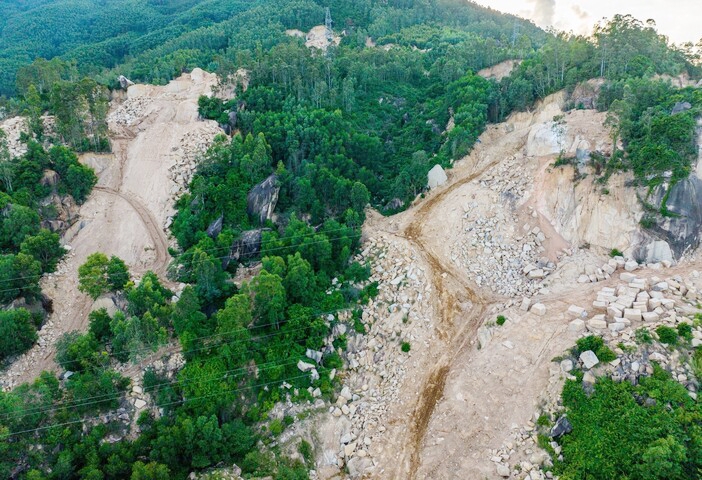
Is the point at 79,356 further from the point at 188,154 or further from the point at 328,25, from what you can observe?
the point at 328,25

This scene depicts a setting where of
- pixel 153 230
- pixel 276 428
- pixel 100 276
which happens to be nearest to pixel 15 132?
Result: pixel 153 230

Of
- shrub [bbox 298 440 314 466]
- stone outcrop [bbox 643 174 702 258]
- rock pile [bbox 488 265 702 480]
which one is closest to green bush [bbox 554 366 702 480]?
rock pile [bbox 488 265 702 480]

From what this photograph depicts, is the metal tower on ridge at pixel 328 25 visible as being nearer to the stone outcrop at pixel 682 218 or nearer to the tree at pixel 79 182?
the tree at pixel 79 182

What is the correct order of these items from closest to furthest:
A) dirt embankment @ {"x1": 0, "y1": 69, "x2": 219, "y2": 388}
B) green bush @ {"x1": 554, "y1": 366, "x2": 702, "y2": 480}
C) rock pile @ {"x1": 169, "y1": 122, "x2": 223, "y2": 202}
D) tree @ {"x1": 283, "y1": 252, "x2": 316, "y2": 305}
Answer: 1. green bush @ {"x1": 554, "y1": 366, "x2": 702, "y2": 480}
2. tree @ {"x1": 283, "y1": 252, "x2": 316, "y2": 305}
3. dirt embankment @ {"x1": 0, "y1": 69, "x2": 219, "y2": 388}
4. rock pile @ {"x1": 169, "y1": 122, "x2": 223, "y2": 202}

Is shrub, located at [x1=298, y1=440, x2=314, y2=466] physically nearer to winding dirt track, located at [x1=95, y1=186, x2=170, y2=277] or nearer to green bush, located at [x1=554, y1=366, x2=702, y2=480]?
green bush, located at [x1=554, y1=366, x2=702, y2=480]

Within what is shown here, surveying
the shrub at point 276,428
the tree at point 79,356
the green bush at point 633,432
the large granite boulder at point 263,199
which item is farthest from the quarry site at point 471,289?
the large granite boulder at point 263,199
